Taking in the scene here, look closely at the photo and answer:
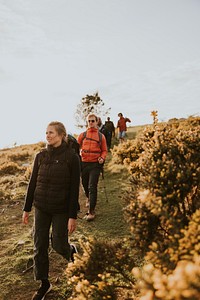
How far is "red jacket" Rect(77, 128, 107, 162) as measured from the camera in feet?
24.8

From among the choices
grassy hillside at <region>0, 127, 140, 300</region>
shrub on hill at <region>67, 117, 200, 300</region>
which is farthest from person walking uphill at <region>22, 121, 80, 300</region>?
shrub on hill at <region>67, 117, 200, 300</region>

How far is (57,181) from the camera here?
432 cm

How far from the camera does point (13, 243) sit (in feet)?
21.2

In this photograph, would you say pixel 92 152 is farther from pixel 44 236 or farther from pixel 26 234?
pixel 44 236

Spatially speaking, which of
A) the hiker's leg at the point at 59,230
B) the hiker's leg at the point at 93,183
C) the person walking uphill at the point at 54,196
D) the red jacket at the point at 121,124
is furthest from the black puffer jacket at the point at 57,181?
the red jacket at the point at 121,124

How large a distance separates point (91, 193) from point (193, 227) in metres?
5.46

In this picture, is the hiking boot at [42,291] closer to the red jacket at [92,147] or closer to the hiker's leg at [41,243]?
the hiker's leg at [41,243]

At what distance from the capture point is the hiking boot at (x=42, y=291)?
169 inches

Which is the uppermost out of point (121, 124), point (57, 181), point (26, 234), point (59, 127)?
point (121, 124)

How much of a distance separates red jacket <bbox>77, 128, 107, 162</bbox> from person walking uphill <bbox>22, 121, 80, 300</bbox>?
3.06m

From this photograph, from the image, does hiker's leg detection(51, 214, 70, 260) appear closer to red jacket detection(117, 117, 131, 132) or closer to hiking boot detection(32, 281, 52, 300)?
hiking boot detection(32, 281, 52, 300)

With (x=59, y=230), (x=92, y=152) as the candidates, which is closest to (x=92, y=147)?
(x=92, y=152)

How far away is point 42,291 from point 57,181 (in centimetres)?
163

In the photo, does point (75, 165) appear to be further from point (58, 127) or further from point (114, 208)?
point (114, 208)
